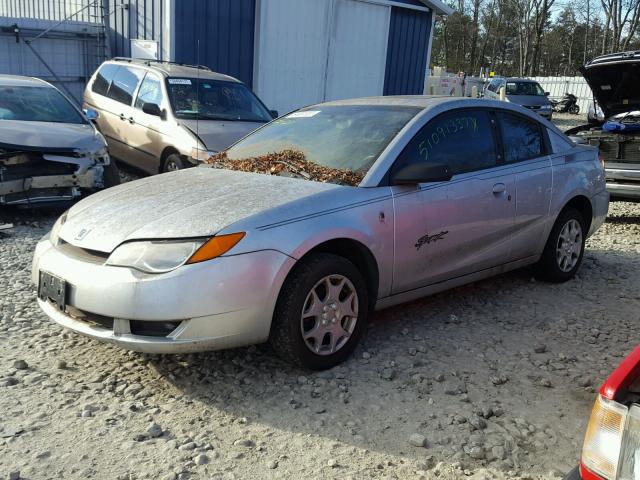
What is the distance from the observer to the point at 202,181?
162 inches

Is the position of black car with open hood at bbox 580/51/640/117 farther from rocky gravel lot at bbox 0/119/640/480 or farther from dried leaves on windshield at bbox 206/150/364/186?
dried leaves on windshield at bbox 206/150/364/186

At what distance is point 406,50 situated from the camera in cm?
1589

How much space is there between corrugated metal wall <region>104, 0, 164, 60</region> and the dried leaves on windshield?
343 inches

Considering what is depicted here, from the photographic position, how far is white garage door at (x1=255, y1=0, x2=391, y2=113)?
1348 centimetres

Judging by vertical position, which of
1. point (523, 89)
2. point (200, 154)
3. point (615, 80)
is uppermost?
point (615, 80)

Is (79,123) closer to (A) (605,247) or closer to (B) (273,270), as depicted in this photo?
(B) (273,270)

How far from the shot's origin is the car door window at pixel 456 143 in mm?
4141

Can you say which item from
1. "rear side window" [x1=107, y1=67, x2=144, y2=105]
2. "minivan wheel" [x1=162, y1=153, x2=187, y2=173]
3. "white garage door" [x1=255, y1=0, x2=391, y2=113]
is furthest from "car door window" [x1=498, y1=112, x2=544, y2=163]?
"white garage door" [x1=255, y1=0, x2=391, y2=113]

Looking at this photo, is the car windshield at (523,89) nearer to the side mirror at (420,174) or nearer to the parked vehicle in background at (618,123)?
the parked vehicle in background at (618,123)

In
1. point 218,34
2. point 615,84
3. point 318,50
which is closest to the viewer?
point 615,84

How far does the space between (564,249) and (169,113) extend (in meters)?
5.16

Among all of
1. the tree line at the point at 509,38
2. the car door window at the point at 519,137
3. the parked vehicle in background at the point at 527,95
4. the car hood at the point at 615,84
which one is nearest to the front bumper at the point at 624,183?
the car hood at the point at 615,84

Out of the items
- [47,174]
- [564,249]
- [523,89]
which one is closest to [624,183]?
[564,249]

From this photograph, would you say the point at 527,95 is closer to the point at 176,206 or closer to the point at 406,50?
the point at 406,50
